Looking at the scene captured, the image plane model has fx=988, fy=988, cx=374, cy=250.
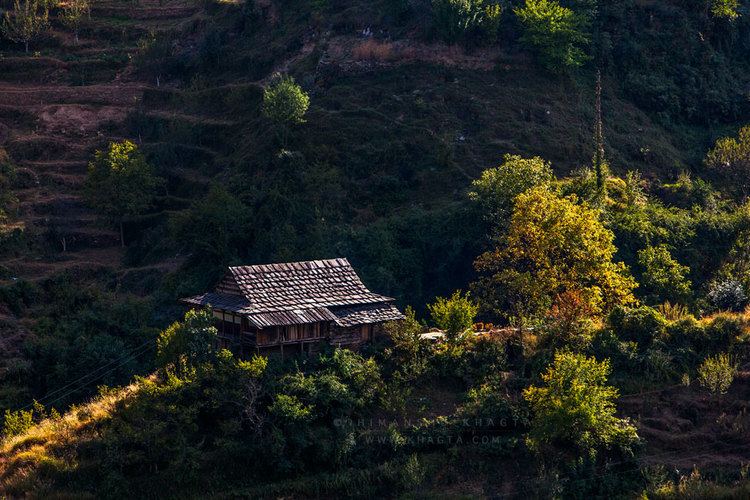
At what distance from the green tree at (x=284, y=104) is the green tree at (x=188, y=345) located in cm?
2461

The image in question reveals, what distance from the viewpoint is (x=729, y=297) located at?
54.4m

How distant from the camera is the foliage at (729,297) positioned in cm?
5416

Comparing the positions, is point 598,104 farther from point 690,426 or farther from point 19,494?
point 19,494

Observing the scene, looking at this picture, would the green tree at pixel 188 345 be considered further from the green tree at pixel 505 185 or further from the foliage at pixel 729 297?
the foliage at pixel 729 297

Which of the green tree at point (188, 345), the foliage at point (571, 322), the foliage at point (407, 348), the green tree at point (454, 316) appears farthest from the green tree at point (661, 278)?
the green tree at point (188, 345)

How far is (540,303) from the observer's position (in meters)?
48.4

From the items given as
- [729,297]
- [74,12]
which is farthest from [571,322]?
[74,12]

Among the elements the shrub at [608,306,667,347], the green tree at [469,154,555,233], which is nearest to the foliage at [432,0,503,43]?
the green tree at [469,154,555,233]

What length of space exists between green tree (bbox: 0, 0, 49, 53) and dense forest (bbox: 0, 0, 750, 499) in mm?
281

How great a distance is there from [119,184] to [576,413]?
38.1m

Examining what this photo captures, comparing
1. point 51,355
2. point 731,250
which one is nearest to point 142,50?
point 51,355

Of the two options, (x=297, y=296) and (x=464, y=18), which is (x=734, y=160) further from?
(x=297, y=296)

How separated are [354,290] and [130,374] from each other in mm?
13284

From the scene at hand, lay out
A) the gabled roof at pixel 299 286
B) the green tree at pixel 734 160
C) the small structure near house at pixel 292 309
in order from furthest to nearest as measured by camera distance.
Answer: the green tree at pixel 734 160 → the gabled roof at pixel 299 286 → the small structure near house at pixel 292 309
